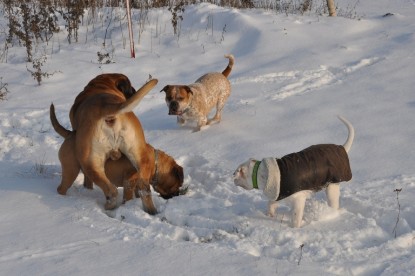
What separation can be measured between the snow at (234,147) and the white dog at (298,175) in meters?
0.20

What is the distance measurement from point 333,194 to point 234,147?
6.13 ft

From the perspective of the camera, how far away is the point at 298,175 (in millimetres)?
3855

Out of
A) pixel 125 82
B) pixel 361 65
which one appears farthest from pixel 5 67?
pixel 361 65

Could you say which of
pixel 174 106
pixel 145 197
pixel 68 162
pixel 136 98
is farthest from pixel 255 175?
pixel 174 106

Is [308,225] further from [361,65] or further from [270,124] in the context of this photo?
[361,65]

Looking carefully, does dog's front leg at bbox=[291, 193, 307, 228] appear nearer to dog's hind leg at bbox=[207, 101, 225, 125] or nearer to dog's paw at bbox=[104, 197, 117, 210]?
dog's paw at bbox=[104, 197, 117, 210]

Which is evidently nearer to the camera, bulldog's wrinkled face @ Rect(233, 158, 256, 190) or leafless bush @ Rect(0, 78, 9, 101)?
bulldog's wrinkled face @ Rect(233, 158, 256, 190)

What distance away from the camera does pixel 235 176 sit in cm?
405

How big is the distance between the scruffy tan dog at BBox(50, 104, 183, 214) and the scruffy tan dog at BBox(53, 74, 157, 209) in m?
0.11

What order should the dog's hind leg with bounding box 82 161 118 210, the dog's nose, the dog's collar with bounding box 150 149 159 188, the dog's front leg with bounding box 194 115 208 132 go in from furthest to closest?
the dog's front leg with bounding box 194 115 208 132
the dog's nose
the dog's collar with bounding box 150 149 159 188
the dog's hind leg with bounding box 82 161 118 210

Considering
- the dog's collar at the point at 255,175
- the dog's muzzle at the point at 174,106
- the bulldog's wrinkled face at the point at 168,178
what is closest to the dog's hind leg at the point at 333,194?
the dog's collar at the point at 255,175

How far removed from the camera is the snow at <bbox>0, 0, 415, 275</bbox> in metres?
3.31

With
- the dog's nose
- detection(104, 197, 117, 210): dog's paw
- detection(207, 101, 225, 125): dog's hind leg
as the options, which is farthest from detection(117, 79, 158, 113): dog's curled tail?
detection(207, 101, 225, 125): dog's hind leg

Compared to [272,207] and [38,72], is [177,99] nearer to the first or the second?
[272,207]
